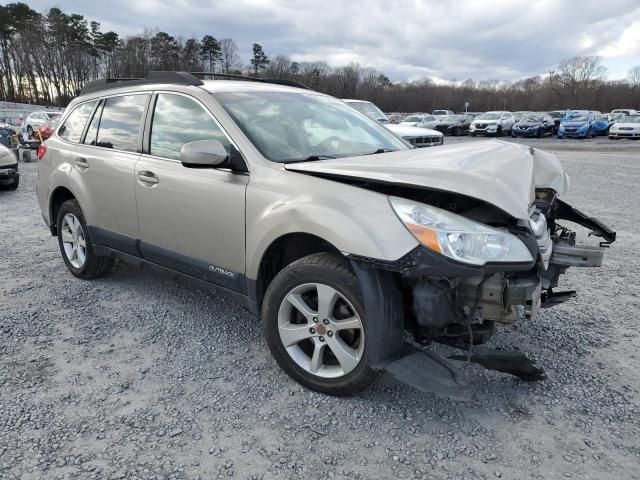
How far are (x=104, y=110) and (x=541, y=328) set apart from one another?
13.2ft

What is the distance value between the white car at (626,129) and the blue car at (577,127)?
4.97ft

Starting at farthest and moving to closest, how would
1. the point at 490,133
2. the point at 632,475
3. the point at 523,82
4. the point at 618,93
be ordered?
the point at 523,82
the point at 618,93
the point at 490,133
the point at 632,475

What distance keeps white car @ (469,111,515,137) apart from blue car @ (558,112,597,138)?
318 cm

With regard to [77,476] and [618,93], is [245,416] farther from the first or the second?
[618,93]

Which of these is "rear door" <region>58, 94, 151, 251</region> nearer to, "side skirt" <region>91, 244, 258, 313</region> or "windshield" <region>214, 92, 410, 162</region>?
"side skirt" <region>91, 244, 258, 313</region>

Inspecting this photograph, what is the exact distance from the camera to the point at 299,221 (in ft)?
8.71

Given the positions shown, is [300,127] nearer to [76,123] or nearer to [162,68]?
[76,123]

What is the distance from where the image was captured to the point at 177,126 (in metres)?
3.53

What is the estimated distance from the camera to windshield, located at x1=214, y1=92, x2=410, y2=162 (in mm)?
3148

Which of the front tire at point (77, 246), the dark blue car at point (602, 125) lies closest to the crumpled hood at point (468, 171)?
the front tire at point (77, 246)

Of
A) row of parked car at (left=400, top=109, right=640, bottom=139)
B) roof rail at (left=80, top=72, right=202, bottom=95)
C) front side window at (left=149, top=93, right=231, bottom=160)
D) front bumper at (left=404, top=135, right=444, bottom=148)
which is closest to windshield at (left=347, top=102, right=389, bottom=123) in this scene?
front bumper at (left=404, top=135, right=444, bottom=148)

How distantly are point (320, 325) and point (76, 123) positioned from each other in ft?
11.1

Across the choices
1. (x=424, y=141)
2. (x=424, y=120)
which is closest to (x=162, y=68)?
(x=424, y=120)

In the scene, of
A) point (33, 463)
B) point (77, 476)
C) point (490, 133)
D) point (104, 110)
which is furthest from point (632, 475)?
point (490, 133)
